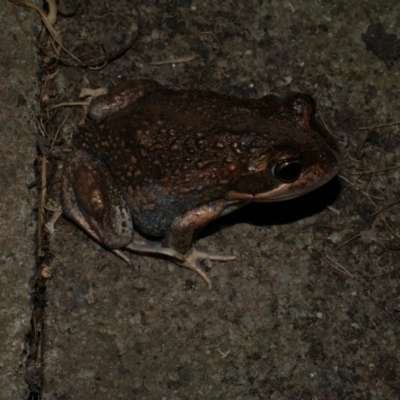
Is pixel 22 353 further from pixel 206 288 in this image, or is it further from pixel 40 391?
pixel 206 288

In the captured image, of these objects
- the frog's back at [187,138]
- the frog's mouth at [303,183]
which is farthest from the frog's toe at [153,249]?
the frog's mouth at [303,183]

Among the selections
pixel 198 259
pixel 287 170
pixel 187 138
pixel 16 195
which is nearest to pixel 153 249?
pixel 198 259

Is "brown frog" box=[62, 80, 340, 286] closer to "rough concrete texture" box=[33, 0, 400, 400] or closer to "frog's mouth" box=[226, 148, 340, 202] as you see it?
"frog's mouth" box=[226, 148, 340, 202]

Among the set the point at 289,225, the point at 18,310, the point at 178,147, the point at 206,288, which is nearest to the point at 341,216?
the point at 289,225

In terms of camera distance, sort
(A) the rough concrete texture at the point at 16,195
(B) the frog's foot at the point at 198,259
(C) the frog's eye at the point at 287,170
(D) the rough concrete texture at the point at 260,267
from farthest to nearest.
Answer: (B) the frog's foot at the point at 198,259 < (D) the rough concrete texture at the point at 260,267 < (A) the rough concrete texture at the point at 16,195 < (C) the frog's eye at the point at 287,170

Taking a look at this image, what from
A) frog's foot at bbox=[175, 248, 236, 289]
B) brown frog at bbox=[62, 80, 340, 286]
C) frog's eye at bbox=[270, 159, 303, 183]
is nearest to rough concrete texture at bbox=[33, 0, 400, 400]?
frog's foot at bbox=[175, 248, 236, 289]

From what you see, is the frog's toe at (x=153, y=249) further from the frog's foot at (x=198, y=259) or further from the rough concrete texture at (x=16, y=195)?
the rough concrete texture at (x=16, y=195)

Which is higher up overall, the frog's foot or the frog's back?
the frog's back
